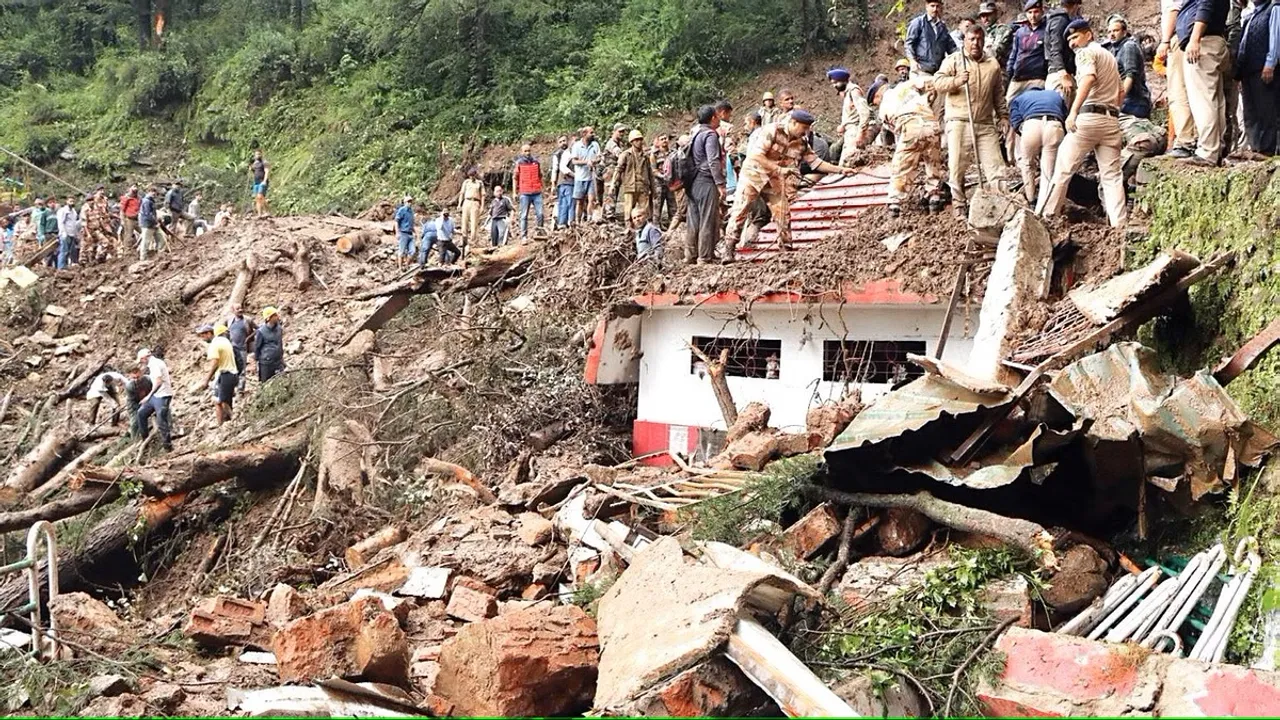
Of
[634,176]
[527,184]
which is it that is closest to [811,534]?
[634,176]

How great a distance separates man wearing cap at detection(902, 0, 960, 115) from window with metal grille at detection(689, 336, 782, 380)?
3.22 metres

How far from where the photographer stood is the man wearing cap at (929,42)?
12016 mm

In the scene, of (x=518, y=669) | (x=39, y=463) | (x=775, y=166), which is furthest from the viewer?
(x=39, y=463)

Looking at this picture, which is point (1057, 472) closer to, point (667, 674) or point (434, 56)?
point (667, 674)

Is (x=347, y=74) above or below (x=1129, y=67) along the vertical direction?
below

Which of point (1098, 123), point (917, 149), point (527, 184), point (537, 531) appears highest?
point (1098, 123)

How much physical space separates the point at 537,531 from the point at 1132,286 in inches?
193

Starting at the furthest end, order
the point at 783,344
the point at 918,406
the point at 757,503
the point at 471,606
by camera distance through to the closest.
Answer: the point at 783,344 → the point at 471,606 → the point at 757,503 → the point at 918,406

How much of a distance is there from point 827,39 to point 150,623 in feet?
72.4

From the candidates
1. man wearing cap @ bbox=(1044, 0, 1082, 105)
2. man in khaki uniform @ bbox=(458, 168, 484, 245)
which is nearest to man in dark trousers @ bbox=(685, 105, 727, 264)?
man wearing cap @ bbox=(1044, 0, 1082, 105)

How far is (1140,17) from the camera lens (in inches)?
870

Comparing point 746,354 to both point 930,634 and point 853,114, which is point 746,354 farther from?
point 930,634

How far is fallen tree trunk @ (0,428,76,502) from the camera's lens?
16.2 m

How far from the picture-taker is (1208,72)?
354 inches
